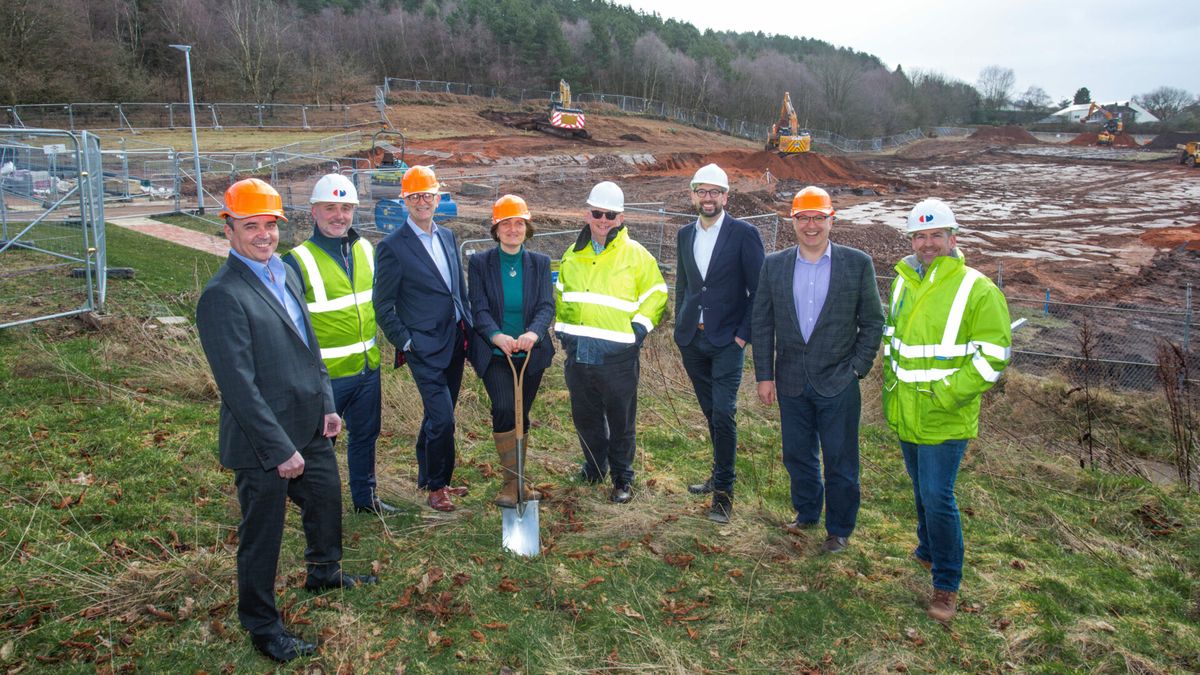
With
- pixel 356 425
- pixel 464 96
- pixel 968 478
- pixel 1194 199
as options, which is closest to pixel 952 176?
pixel 1194 199

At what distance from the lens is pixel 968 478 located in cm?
693

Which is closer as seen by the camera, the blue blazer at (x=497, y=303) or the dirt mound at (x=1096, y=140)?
the blue blazer at (x=497, y=303)

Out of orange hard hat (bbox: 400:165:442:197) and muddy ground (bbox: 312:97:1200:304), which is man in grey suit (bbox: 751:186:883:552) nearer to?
orange hard hat (bbox: 400:165:442:197)

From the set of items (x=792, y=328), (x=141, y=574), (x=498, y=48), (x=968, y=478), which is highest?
(x=498, y=48)

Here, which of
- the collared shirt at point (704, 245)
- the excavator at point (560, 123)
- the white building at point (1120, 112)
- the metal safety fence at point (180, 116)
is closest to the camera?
the collared shirt at point (704, 245)

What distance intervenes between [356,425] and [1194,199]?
42054 mm

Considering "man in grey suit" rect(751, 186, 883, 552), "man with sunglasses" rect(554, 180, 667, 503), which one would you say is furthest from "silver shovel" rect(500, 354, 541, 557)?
"man in grey suit" rect(751, 186, 883, 552)

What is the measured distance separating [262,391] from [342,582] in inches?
47.3

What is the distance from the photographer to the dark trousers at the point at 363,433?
5.19 meters

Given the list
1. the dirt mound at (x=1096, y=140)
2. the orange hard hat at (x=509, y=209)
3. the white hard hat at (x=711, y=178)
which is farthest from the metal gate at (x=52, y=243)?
the dirt mound at (x=1096, y=140)

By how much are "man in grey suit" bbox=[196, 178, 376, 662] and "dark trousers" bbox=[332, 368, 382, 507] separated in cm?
125

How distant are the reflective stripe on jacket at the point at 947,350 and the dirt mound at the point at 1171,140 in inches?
3099

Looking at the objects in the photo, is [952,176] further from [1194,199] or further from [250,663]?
[250,663]

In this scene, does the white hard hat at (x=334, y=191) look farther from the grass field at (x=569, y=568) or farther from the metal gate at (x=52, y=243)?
the metal gate at (x=52, y=243)
